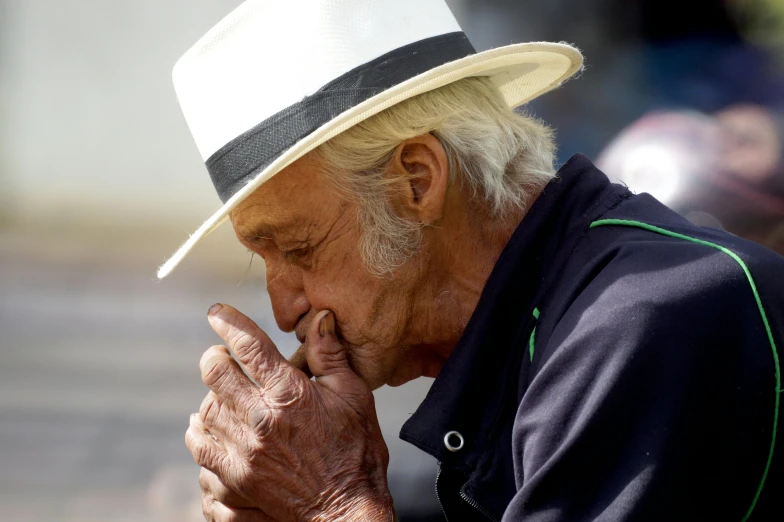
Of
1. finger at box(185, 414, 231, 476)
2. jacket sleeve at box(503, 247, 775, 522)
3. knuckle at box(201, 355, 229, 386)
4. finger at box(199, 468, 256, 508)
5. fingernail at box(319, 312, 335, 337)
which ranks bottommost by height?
jacket sleeve at box(503, 247, 775, 522)

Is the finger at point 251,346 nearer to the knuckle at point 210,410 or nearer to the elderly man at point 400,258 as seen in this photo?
the elderly man at point 400,258

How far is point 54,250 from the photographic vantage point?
10.6ft

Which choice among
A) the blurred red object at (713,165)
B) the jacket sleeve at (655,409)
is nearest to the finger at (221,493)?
the jacket sleeve at (655,409)

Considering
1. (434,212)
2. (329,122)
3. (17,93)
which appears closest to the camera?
(329,122)

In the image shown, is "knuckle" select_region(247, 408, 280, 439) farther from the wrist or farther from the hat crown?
the hat crown

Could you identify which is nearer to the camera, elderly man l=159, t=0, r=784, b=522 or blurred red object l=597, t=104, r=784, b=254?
elderly man l=159, t=0, r=784, b=522

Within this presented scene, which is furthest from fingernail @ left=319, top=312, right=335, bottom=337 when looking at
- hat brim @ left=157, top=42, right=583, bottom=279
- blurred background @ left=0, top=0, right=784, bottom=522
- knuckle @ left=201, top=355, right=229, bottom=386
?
blurred background @ left=0, top=0, right=784, bottom=522

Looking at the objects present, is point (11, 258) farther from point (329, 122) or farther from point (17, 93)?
point (329, 122)

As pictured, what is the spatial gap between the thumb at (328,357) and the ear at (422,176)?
34 cm

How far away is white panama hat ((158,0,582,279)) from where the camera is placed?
2.02 m

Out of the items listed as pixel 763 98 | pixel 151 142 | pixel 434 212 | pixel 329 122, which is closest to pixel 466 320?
pixel 434 212

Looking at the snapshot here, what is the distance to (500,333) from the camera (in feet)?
6.65

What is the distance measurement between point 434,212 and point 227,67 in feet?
2.03

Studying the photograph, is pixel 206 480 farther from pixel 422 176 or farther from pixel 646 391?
pixel 646 391
